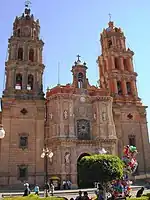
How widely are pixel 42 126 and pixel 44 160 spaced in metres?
4.60

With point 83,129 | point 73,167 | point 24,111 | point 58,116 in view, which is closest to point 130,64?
point 83,129

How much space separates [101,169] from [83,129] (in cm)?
2003

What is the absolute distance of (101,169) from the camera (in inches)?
723

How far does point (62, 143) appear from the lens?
35.5 metres

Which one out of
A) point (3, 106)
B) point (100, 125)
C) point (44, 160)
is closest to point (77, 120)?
point (100, 125)

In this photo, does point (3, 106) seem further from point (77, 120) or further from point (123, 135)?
point (123, 135)

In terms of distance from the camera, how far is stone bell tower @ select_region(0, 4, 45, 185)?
35.3 metres

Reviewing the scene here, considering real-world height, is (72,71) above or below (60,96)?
above

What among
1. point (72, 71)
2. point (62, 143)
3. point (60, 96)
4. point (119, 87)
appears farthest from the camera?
point (119, 87)

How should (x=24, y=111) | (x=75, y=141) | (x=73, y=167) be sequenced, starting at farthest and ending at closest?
(x=24, y=111), (x=75, y=141), (x=73, y=167)

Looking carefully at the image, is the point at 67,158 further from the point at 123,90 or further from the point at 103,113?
the point at 123,90

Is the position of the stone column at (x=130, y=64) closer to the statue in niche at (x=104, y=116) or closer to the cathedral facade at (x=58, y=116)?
the cathedral facade at (x=58, y=116)

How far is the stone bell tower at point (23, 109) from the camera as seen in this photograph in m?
35.3

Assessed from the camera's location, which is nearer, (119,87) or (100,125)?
(100,125)
